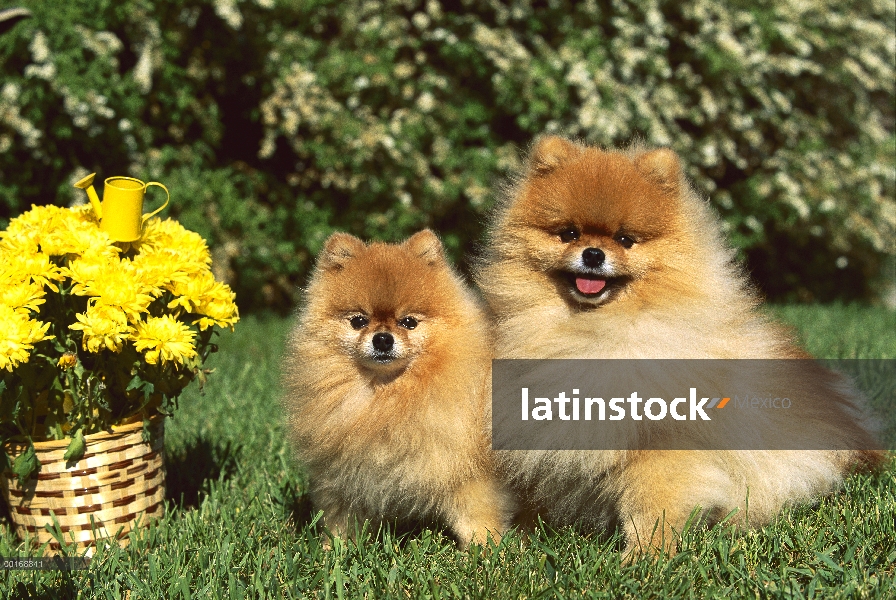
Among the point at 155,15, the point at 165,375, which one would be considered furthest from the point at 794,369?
the point at 155,15

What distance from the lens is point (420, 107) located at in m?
6.37

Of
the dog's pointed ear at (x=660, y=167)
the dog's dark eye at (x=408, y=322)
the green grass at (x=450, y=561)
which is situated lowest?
the green grass at (x=450, y=561)

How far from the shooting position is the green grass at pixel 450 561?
219cm

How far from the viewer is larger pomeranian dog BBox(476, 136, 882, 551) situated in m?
2.22

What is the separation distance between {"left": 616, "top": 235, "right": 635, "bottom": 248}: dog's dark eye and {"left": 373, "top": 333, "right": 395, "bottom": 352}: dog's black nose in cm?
73

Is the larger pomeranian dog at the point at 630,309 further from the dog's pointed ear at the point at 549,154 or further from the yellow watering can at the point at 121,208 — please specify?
the yellow watering can at the point at 121,208

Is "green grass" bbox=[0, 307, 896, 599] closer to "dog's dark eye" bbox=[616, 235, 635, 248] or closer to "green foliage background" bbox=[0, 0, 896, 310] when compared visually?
"dog's dark eye" bbox=[616, 235, 635, 248]

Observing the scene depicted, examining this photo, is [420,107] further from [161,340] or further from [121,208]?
[161,340]

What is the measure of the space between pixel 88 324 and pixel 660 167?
6.01 ft

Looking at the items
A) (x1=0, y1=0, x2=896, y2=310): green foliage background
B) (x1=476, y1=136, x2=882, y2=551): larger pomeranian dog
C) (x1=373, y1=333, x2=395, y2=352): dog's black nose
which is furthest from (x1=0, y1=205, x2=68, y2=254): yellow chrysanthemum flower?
(x1=0, y1=0, x2=896, y2=310): green foliage background

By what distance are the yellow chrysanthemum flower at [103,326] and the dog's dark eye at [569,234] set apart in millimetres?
1393

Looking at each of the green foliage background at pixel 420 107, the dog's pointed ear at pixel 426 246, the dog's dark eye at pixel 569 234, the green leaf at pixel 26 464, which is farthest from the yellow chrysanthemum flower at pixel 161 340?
the green foliage background at pixel 420 107

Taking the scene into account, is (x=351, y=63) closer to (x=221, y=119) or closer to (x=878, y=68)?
(x=221, y=119)

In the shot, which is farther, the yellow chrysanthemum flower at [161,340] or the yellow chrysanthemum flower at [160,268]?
the yellow chrysanthemum flower at [160,268]
